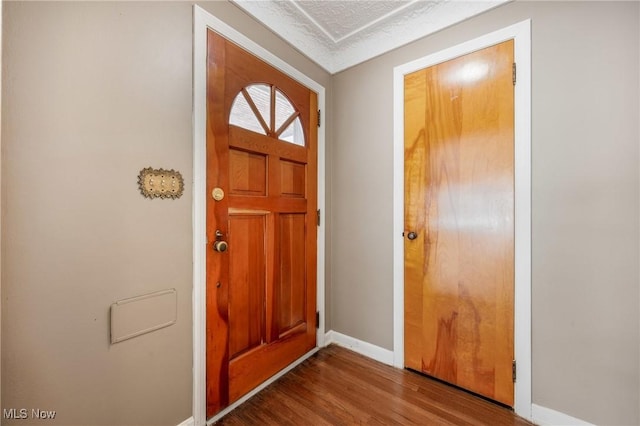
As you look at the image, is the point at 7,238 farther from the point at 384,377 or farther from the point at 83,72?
the point at 384,377

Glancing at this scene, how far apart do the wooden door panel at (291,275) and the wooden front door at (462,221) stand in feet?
2.52

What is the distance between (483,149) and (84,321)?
211 cm

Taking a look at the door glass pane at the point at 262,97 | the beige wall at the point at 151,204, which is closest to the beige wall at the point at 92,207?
the beige wall at the point at 151,204

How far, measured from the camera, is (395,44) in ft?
6.07

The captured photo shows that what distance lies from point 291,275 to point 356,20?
186 centimetres

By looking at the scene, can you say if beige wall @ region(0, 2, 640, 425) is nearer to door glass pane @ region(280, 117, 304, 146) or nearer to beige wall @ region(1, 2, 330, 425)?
beige wall @ region(1, 2, 330, 425)

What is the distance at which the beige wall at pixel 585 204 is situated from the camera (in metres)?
1.17

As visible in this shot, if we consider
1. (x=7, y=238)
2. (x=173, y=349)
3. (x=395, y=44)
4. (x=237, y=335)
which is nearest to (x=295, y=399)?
(x=237, y=335)

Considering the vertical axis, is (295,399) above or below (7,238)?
below

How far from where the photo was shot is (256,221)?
1.62 m

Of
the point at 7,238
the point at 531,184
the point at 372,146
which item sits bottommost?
the point at 7,238

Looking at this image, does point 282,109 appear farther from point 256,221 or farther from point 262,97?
point 256,221

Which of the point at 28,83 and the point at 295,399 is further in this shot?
the point at 295,399

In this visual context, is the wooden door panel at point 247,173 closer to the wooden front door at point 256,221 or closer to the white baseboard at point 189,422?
the wooden front door at point 256,221
